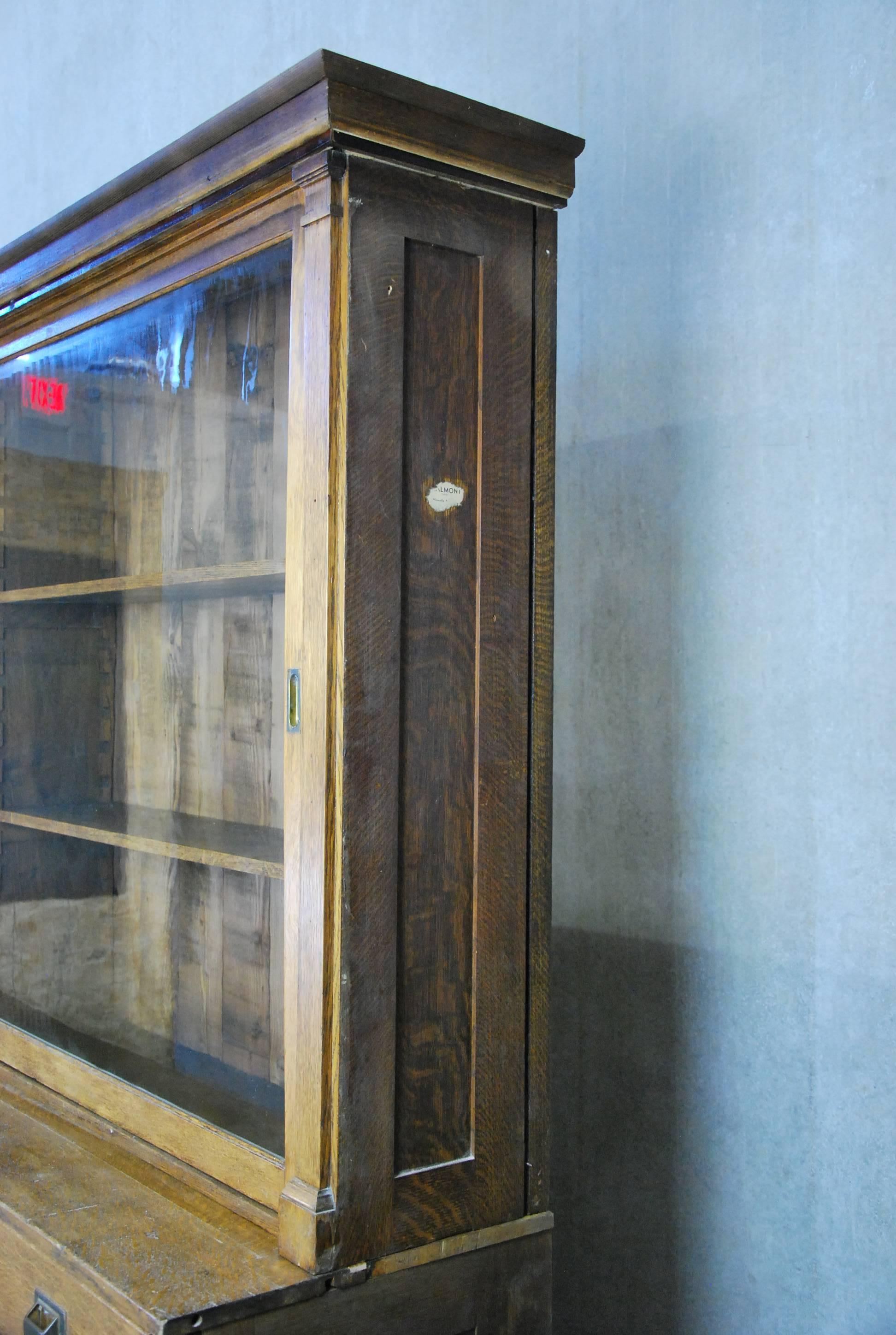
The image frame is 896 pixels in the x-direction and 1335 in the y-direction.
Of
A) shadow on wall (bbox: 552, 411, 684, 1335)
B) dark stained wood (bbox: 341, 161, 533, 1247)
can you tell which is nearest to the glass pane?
dark stained wood (bbox: 341, 161, 533, 1247)

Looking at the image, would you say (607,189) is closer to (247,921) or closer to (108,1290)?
(247,921)

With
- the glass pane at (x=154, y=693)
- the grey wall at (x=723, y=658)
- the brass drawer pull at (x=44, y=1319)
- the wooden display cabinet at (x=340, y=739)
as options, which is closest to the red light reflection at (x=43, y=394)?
the glass pane at (x=154, y=693)

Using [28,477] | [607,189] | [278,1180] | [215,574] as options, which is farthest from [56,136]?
[278,1180]

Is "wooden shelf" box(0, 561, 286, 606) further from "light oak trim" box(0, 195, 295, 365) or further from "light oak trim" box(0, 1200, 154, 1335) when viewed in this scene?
"light oak trim" box(0, 1200, 154, 1335)

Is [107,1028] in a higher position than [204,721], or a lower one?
lower

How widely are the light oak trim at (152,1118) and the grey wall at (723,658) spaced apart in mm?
543

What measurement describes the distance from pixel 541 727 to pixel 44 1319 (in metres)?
0.75

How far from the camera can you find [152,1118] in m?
1.26

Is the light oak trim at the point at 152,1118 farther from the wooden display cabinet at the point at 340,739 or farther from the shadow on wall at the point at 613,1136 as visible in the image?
the shadow on wall at the point at 613,1136

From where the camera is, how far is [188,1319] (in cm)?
93

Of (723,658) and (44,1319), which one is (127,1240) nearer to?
(44,1319)

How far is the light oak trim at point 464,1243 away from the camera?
1051 mm

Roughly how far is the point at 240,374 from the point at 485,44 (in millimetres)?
795

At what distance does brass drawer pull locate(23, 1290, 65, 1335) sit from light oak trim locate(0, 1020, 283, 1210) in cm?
17
